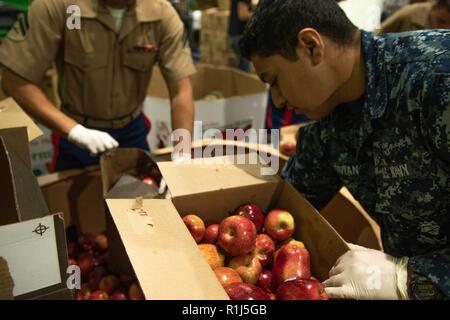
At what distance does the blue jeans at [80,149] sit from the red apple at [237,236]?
3.61ft

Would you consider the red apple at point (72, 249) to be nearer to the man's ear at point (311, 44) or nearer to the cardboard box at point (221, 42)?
the man's ear at point (311, 44)

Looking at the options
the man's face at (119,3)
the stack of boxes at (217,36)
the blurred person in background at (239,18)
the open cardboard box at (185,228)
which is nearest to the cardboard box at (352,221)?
the open cardboard box at (185,228)

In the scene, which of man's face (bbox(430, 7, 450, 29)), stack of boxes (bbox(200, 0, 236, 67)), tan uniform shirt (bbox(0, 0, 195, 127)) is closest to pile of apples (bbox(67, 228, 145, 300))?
tan uniform shirt (bbox(0, 0, 195, 127))

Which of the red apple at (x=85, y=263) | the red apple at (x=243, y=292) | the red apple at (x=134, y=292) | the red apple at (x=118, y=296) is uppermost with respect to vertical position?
the red apple at (x=243, y=292)

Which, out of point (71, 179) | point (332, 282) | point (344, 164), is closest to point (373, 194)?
point (344, 164)

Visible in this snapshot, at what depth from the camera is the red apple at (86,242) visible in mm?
1868

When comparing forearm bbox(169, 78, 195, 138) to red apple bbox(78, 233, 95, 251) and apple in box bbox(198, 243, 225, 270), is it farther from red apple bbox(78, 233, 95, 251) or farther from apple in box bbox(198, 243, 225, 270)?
apple in box bbox(198, 243, 225, 270)

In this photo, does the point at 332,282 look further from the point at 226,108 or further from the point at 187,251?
the point at 226,108

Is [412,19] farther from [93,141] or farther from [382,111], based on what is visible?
[93,141]

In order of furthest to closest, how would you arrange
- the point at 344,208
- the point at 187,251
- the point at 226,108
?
1. the point at 226,108
2. the point at 344,208
3. the point at 187,251

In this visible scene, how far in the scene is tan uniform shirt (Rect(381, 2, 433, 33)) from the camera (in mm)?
2695

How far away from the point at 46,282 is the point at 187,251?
0.31 metres
